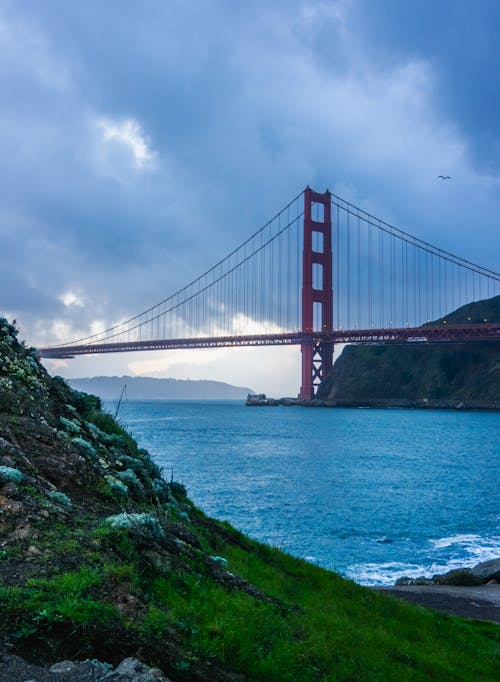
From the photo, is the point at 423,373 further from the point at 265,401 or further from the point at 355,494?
the point at 355,494

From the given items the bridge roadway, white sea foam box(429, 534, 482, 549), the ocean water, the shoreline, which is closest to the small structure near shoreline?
the shoreline

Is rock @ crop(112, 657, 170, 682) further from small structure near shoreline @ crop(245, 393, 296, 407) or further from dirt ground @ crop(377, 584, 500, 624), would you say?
small structure near shoreline @ crop(245, 393, 296, 407)

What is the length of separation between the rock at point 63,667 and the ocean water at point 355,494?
10.9 m

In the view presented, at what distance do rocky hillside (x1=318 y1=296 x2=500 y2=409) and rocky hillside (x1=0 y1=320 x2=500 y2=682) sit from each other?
120106 millimetres

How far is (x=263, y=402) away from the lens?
156 meters

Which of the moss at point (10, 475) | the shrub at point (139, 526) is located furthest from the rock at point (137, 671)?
the moss at point (10, 475)

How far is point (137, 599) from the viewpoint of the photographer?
4.91 metres

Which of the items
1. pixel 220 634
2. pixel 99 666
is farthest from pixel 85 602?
pixel 220 634

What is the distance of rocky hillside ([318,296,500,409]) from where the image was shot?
124m

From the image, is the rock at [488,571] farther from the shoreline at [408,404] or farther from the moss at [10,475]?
the shoreline at [408,404]

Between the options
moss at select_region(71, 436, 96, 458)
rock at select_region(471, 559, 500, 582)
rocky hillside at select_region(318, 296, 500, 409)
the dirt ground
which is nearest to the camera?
moss at select_region(71, 436, 96, 458)

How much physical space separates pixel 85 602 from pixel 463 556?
19764 millimetres

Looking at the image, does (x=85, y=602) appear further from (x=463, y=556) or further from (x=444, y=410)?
(x=444, y=410)

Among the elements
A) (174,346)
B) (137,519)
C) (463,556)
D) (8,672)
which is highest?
(174,346)
